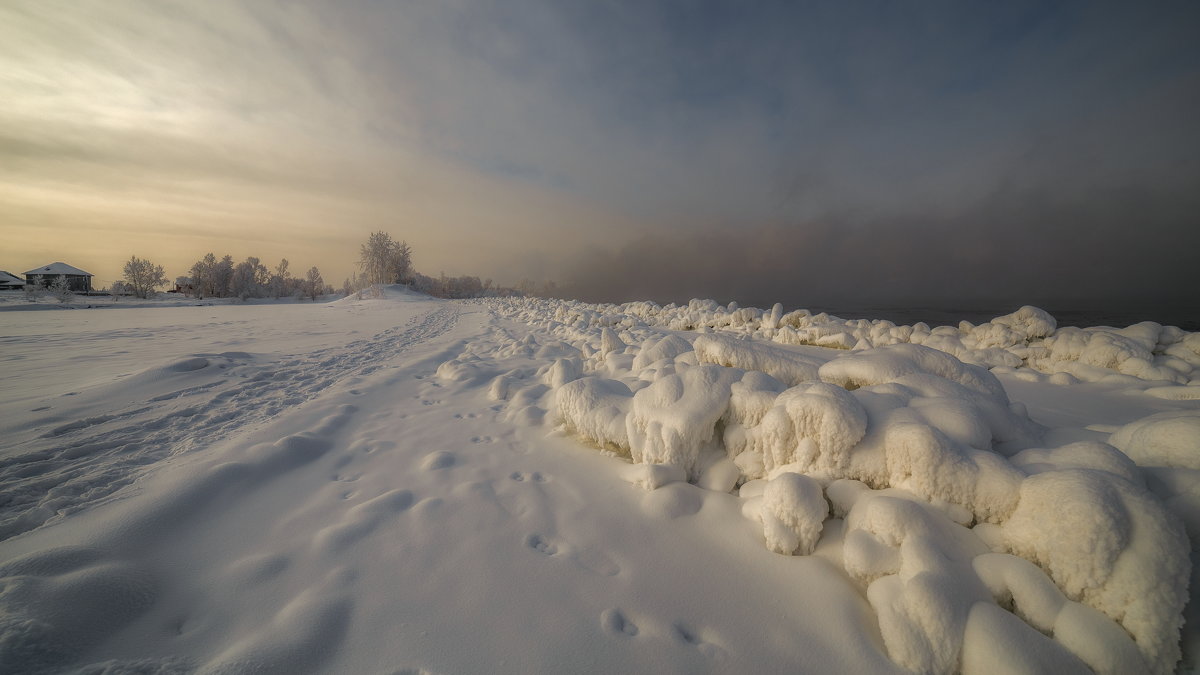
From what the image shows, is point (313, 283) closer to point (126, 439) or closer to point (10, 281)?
point (10, 281)

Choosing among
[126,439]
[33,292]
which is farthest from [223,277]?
[126,439]

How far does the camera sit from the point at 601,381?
358 centimetres

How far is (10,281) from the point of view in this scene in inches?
1661

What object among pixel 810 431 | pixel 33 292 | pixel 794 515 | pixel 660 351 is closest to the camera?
pixel 794 515

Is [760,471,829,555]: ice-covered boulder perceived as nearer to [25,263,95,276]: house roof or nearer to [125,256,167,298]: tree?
[125,256,167,298]: tree

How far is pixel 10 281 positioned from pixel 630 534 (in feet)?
252

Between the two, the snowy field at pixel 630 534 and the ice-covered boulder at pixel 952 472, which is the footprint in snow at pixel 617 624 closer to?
the snowy field at pixel 630 534

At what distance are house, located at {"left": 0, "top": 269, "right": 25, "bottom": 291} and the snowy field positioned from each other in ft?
223

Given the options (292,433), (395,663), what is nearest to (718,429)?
(395,663)

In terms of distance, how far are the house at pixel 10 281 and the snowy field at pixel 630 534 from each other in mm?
67836

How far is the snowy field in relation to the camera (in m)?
1.39

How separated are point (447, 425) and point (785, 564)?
119 inches

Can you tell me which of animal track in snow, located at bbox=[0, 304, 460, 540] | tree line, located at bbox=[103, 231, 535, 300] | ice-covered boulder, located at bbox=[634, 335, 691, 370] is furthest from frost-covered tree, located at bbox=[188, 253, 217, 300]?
ice-covered boulder, located at bbox=[634, 335, 691, 370]

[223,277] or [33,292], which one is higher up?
[223,277]
